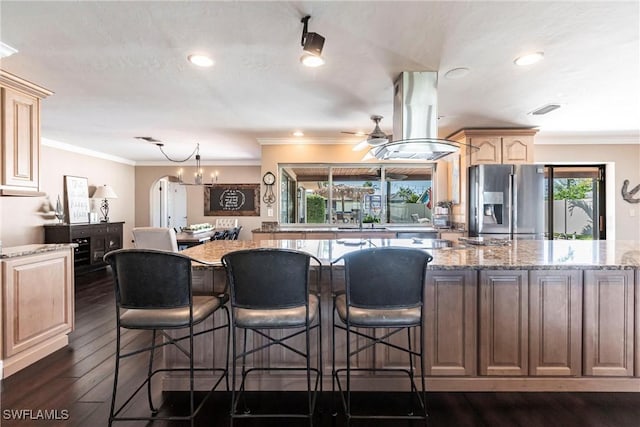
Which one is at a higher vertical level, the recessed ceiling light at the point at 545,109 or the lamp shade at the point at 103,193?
the recessed ceiling light at the point at 545,109

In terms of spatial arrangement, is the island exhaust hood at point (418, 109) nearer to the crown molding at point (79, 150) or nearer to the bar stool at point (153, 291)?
the bar stool at point (153, 291)

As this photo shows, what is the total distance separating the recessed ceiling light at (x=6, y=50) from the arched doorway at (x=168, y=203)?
224 inches

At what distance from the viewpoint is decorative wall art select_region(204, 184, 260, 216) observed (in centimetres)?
823

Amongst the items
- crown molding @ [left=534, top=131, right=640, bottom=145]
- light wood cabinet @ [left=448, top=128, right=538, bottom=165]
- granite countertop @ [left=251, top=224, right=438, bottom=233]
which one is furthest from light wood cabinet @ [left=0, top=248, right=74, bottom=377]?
crown molding @ [left=534, top=131, right=640, bottom=145]

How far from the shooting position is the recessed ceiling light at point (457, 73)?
8.69ft

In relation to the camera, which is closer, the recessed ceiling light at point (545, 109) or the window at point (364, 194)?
the recessed ceiling light at point (545, 109)

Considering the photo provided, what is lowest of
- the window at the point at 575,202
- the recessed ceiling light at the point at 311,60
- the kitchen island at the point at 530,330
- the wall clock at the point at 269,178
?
the kitchen island at the point at 530,330

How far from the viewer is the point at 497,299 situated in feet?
6.93

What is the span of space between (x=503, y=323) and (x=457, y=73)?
2028mm

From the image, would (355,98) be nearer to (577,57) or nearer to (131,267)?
(577,57)

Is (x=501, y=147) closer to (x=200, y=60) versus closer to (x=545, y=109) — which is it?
(x=545, y=109)

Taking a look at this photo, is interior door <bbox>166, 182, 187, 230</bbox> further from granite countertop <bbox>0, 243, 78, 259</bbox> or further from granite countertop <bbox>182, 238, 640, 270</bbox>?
granite countertop <bbox>182, 238, 640, 270</bbox>

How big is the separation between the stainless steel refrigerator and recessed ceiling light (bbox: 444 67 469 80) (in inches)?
82.1

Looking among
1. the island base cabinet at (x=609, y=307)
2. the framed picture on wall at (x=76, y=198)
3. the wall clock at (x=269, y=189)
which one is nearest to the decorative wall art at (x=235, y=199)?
the framed picture on wall at (x=76, y=198)
